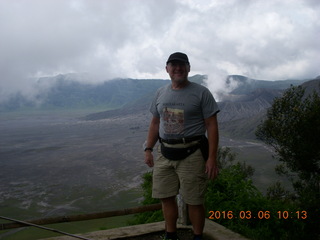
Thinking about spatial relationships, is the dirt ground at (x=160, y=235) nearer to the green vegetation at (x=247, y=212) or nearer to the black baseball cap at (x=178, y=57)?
the green vegetation at (x=247, y=212)

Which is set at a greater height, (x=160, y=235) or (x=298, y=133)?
(x=298, y=133)

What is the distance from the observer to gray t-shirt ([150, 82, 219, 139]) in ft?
9.35

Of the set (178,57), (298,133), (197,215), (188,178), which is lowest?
(298,133)

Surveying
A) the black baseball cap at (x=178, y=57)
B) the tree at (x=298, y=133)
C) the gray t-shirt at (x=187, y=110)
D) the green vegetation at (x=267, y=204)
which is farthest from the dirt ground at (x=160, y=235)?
the tree at (x=298, y=133)

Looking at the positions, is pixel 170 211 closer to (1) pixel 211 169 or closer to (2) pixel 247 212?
(1) pixel 211 169

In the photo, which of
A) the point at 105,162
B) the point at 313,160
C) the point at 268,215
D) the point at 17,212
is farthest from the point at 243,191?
the point at 105,162

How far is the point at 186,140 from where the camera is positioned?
114 inches

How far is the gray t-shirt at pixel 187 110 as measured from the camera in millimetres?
2850

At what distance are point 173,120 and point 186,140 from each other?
0.71 ft

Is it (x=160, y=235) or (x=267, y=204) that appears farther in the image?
(x=267, y=204)
